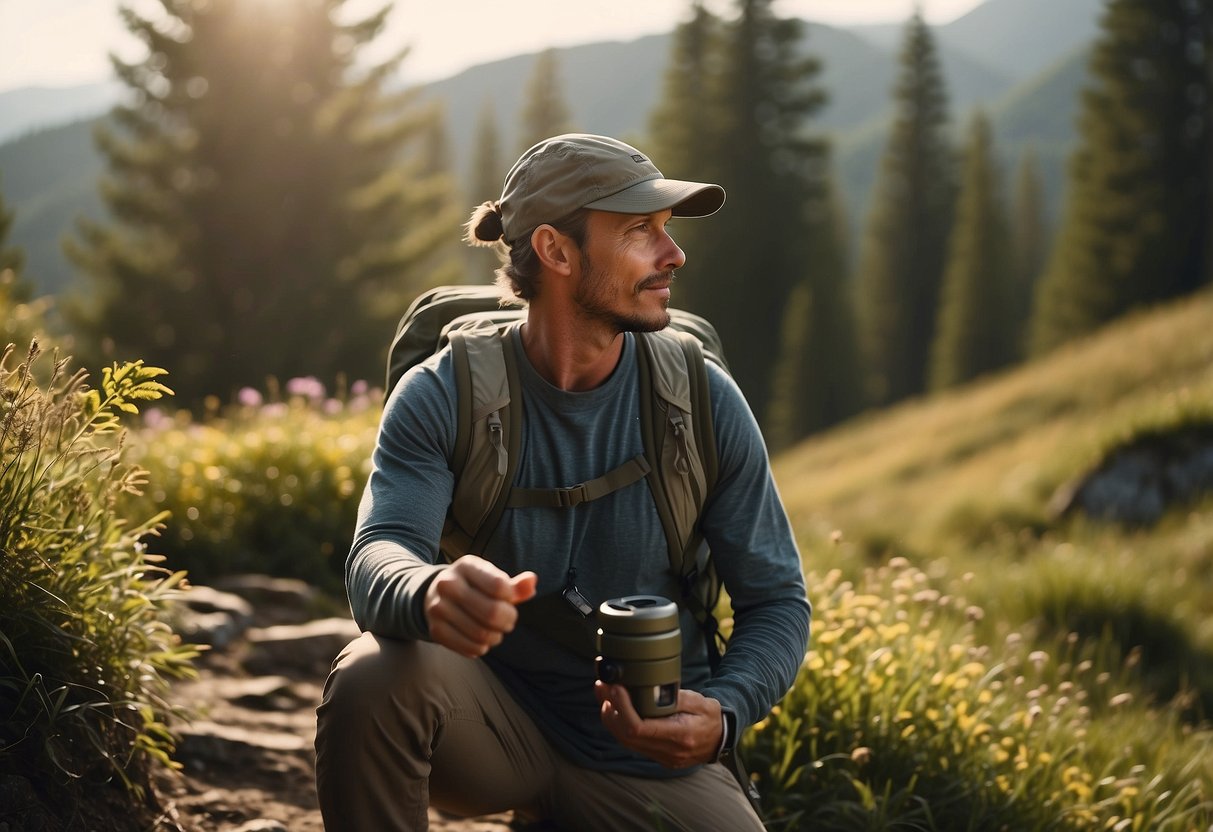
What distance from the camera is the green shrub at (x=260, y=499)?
21.3ft

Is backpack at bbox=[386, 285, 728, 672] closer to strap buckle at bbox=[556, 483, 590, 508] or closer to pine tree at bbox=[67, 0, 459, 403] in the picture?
strap buckle at bbox=[556, 483, 590, 508]

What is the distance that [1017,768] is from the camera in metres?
3.79

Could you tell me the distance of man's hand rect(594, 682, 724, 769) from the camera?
2.53 meters

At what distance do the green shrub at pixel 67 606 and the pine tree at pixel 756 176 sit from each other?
1335 inches

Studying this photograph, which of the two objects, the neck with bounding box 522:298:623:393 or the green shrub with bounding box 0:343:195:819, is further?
the neck with bounding box 522:298:623:393

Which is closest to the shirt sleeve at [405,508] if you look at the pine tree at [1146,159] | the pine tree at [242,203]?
the pine tree at [242,203]

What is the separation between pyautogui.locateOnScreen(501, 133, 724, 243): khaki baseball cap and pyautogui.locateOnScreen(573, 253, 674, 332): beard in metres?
0.17

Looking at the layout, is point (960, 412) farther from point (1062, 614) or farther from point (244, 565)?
point (244, 565)

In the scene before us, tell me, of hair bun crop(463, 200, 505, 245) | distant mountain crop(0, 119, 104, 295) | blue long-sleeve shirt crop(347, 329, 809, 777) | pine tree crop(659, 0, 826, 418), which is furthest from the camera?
distant mountain crop(0, 119, 104, 295)

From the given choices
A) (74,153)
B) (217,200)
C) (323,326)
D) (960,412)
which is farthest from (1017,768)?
(74,153)

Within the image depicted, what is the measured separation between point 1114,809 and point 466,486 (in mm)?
2604

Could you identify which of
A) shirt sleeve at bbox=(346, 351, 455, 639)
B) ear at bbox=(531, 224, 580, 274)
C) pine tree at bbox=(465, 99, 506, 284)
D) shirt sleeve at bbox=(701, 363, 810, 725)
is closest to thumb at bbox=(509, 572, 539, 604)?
shirt sleeve at bbox=(346, 351, 455, 639)

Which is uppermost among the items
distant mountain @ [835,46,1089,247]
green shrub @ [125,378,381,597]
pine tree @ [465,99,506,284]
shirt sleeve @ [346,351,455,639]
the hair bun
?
the hair bun

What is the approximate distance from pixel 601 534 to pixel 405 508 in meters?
0.55
